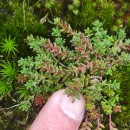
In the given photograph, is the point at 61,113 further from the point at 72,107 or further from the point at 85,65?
the point at 85,65

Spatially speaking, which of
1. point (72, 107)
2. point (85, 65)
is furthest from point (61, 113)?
point (85, 65)

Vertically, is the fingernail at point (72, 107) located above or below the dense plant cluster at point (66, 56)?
below

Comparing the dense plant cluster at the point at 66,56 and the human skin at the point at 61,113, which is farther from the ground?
the dense plant cluster at the point at 66,56

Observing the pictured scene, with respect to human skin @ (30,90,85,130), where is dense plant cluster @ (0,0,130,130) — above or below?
above
